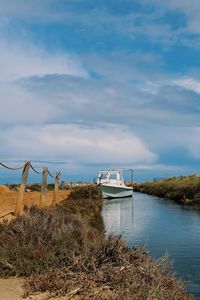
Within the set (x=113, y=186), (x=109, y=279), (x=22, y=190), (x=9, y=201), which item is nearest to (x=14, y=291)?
(x=109, y=279)

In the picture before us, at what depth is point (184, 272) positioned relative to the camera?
1443 cm

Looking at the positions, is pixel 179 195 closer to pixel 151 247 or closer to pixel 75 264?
pixel 151 247

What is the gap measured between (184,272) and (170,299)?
22.4 ft

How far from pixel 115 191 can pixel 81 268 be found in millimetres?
49923

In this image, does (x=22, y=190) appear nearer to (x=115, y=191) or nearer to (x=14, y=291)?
(x=14, y=291)

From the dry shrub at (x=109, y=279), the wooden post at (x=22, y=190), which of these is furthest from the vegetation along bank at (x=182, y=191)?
the dry shrub at (x=109, y=279)

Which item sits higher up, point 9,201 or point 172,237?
point 9,201

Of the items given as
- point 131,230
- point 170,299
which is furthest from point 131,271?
A: point 131,230

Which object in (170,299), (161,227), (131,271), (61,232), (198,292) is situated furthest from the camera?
(161,227)

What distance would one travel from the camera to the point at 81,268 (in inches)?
342

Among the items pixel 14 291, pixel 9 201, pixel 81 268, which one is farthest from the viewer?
pixel 9 201

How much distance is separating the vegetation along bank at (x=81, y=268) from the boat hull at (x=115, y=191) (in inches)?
1779

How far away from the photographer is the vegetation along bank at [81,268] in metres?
7.98

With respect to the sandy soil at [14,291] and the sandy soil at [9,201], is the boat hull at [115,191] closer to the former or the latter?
the sandy soil at [9,201]
